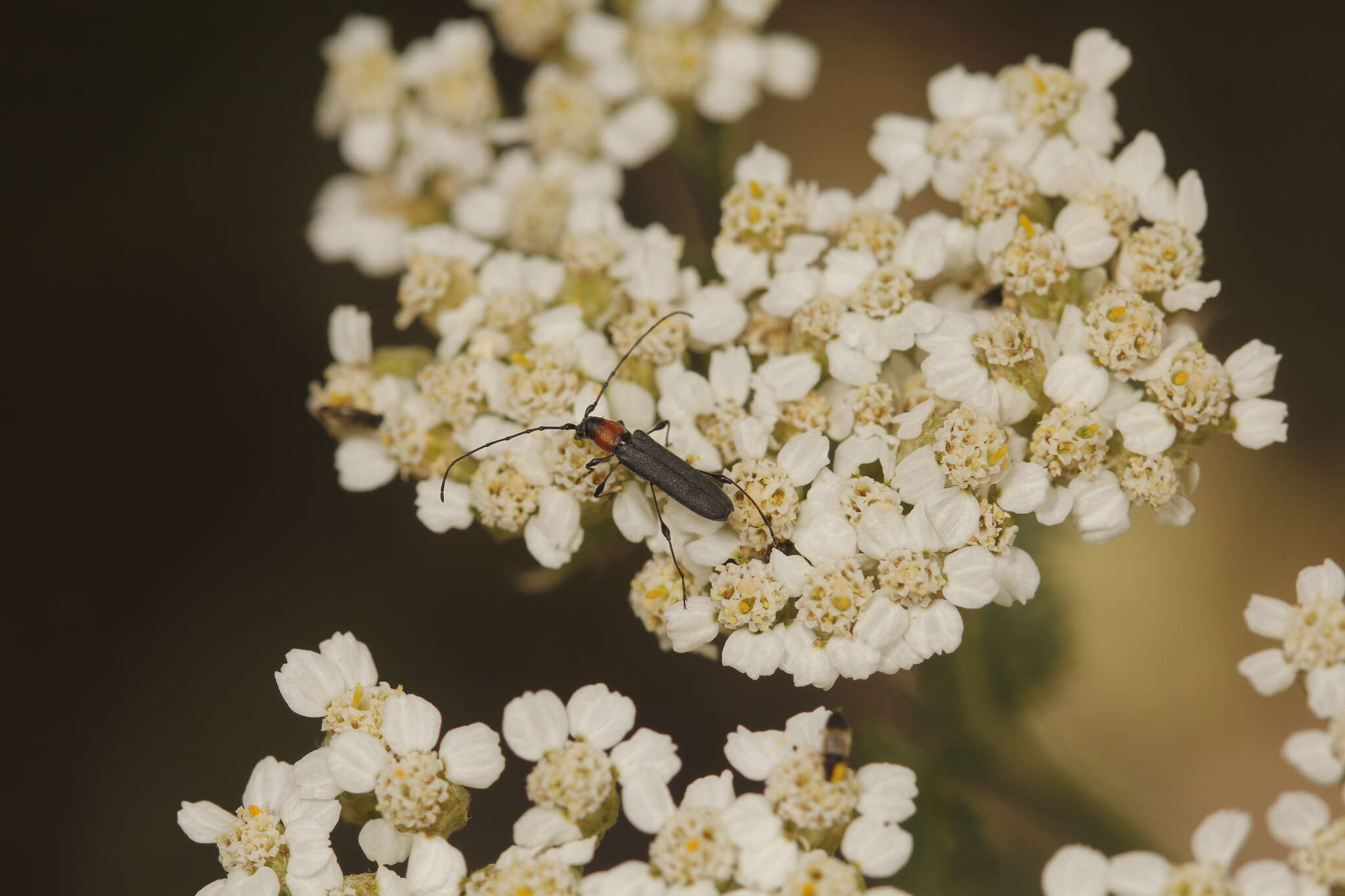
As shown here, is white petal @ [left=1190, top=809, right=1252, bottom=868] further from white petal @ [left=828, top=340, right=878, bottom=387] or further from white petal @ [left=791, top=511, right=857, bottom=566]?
white petal @ [left=828, top=340, right=878, bottom=387]

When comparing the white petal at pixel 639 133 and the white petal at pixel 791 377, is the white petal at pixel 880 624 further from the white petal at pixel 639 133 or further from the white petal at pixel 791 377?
the white petal at pixel 639 133

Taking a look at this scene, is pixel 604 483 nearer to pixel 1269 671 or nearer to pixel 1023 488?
pixel 1023 488

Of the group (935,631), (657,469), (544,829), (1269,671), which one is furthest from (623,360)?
(1269,671)

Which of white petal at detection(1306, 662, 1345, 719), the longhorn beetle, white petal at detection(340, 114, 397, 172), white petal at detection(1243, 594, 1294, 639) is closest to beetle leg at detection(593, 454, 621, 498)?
the longhorn beetle

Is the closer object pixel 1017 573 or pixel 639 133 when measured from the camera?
pixel 1017 573

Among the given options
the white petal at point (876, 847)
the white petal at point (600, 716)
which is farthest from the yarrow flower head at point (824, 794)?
the white petal at point (600, 716)
